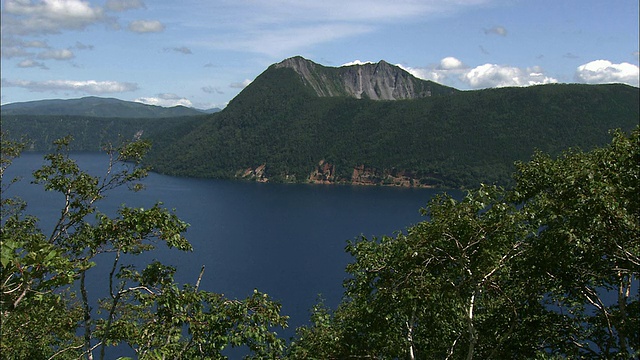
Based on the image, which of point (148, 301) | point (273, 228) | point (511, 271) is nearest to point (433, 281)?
point (511, 271)

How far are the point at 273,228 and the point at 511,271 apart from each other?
9725 cm

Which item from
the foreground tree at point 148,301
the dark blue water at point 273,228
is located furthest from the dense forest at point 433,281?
the dark blue water at point 273,228

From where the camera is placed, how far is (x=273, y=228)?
107 m

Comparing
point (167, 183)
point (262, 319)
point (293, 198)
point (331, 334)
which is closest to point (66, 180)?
point (262, 319)

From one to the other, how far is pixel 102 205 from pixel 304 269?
208 ft

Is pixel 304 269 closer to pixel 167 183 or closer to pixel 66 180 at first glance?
pixel 66 180

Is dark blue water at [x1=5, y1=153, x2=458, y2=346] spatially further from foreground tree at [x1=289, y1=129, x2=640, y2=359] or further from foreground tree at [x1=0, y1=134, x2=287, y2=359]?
foreground tree at [x1=0, y1=134, x2=287, y2=359]

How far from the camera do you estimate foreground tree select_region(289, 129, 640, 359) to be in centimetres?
875

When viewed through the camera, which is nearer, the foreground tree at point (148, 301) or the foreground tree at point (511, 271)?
the foreground tree at point (148, 301)

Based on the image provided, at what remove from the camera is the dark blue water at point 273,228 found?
66.7m

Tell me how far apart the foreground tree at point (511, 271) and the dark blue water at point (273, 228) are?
21.0 meters

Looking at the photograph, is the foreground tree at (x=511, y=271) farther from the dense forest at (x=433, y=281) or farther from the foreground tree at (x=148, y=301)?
the foreground tree at (x=148, y=301)

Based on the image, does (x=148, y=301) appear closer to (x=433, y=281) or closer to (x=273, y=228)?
(x=433, y=281)

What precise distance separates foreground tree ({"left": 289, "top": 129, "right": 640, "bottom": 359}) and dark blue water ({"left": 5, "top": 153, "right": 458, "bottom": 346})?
826 inches
